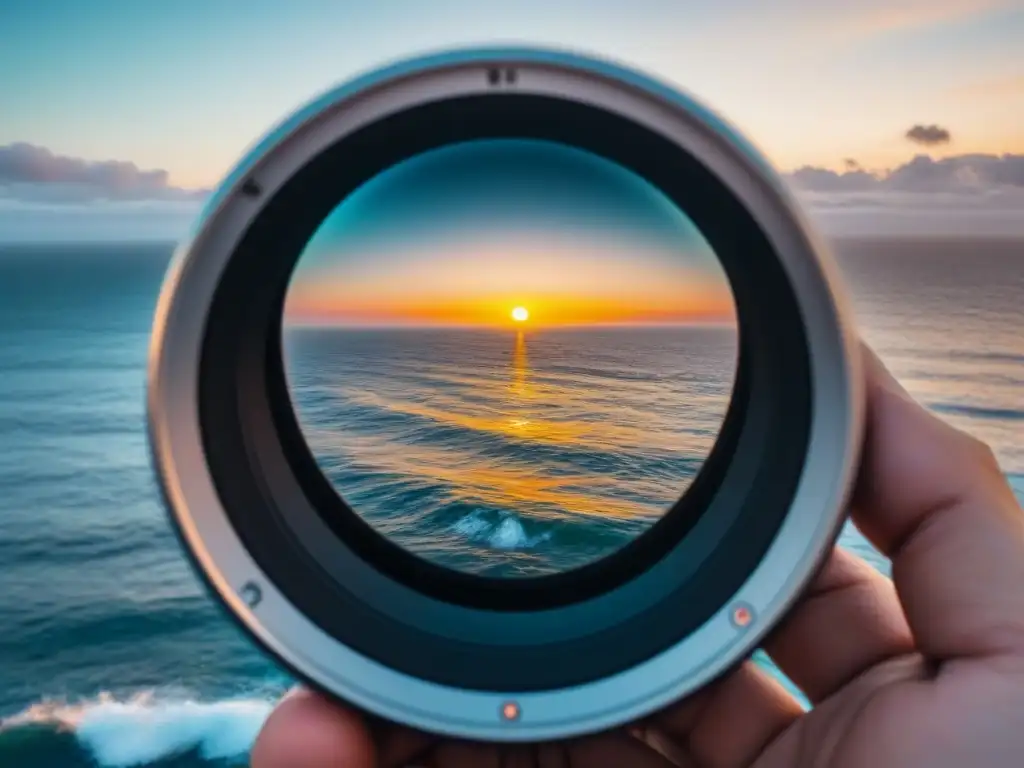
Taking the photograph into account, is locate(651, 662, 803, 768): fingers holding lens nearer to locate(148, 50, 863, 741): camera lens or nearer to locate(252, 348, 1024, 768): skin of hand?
locate(252, 348, 1024, 768): skin of hand

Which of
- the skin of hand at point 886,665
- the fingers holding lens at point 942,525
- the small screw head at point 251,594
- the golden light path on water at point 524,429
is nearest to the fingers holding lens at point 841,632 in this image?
the skin of hand at point 886,665

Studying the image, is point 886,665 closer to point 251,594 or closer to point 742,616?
point 742,616

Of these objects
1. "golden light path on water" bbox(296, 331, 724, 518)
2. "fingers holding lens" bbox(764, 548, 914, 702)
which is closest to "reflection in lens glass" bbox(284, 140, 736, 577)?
"golden light path on water" bbox(296, 331, 724, 518)

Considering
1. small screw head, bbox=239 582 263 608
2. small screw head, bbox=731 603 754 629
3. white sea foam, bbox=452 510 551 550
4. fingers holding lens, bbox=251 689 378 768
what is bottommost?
fingers holding lens, bbox=251 689 378 768

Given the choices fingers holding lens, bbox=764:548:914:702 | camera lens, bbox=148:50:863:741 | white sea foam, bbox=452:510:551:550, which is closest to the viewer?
camera lens, bbox=148:50:863:741

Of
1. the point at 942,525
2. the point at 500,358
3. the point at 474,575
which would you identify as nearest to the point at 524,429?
the point at 500,358

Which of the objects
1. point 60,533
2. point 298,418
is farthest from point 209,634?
point 298,418

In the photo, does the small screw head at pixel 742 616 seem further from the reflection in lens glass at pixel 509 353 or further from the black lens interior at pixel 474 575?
the reflection in lens glass at pixel 509 353

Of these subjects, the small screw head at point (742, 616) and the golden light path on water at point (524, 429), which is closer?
the small screw head at point (742, 616)
